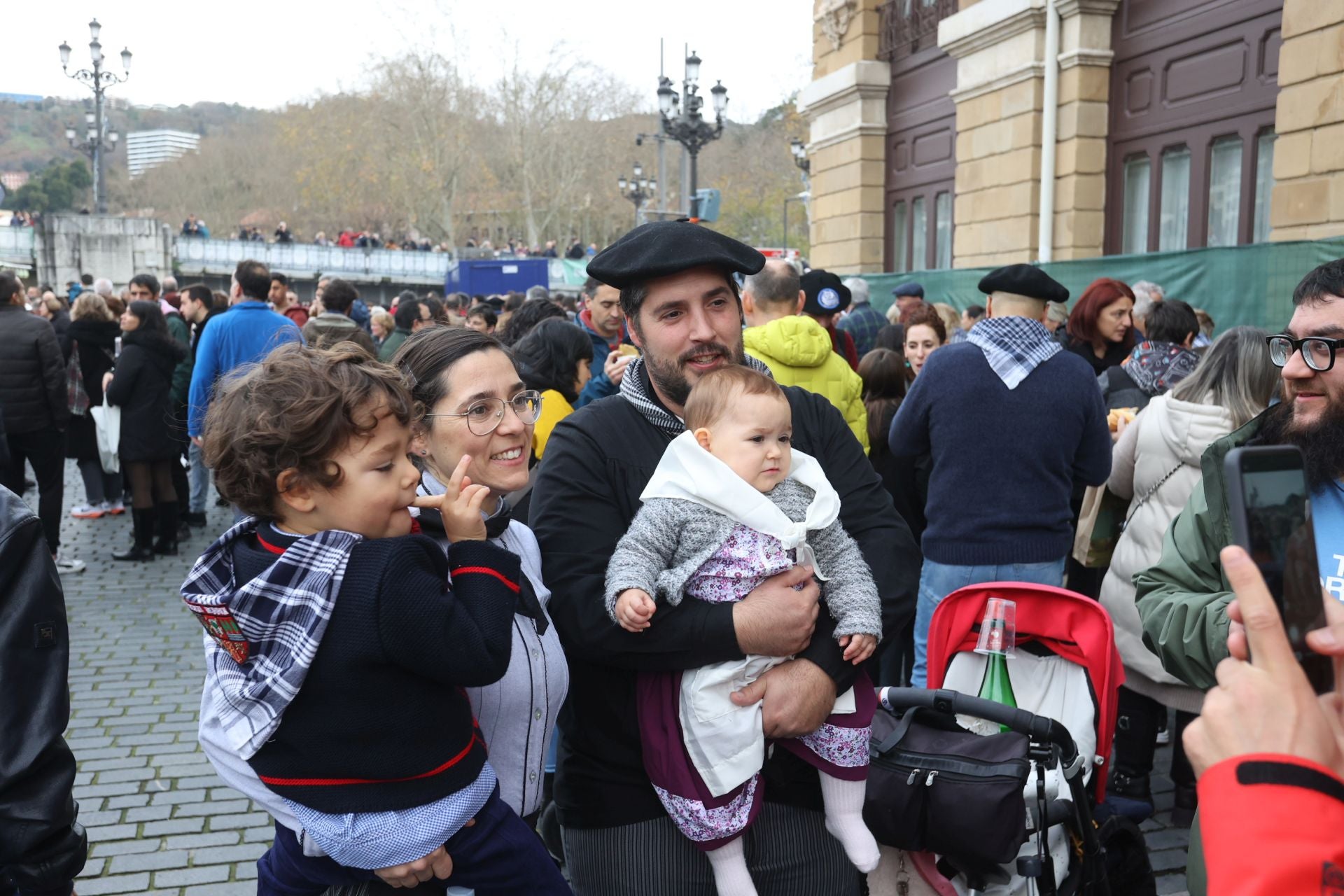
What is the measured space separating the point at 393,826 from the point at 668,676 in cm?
62

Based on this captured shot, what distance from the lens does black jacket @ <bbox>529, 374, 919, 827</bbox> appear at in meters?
2.28

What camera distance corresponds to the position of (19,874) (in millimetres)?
2297

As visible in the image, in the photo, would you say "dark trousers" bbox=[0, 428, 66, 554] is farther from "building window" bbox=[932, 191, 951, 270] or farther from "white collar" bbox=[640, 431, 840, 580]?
"building window" bbox=[932, 191, 951, 270]

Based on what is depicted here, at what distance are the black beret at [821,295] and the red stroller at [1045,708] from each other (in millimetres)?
3384

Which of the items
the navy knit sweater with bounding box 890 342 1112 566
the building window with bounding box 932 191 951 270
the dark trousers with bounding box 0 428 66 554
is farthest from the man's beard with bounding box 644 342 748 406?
the building window with bounding box 932 191 951 270

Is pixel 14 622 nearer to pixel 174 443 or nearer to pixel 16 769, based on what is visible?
pixel 16 769

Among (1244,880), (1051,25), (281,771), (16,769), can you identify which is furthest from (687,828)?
(1051,25)

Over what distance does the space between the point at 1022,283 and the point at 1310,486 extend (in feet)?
8.87

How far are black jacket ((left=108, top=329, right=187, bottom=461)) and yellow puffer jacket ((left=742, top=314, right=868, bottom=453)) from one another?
5928 millimetres

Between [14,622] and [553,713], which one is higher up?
[14,622]

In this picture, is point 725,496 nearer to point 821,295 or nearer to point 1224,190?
point 821,295

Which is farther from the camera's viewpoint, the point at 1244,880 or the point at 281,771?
the point at 281,771

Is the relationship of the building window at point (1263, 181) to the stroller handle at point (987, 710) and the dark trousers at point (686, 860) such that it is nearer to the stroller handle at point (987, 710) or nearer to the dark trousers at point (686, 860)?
the stroller handle at point (987, 710)

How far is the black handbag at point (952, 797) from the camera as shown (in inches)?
118
